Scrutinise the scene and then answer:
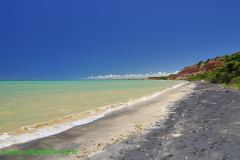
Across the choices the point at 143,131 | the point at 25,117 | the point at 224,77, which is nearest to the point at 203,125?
the point at 143,131

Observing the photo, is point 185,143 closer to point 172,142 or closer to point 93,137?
point 172,142

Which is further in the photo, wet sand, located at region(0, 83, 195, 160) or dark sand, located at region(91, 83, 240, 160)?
wet sand, located at region(0, 83, 195, 160)

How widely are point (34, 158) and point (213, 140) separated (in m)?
6.14

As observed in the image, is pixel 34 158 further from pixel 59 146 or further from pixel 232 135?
pixel 232 135

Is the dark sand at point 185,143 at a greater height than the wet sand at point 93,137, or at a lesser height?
lesser

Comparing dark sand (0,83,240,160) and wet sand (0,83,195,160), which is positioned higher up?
wet sand (0,83,195,160)

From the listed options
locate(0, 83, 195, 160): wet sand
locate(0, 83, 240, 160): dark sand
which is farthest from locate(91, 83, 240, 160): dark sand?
locate(0, 83, 195, 160): wet sand

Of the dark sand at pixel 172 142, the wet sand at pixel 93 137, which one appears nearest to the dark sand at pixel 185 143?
the dark sand at pixel 172 142

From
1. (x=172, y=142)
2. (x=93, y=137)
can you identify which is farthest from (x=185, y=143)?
(x=93, y=137)

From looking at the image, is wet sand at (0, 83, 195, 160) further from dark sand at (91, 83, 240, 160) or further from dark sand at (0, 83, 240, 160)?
dark sand at (91, 83, 240, 160)

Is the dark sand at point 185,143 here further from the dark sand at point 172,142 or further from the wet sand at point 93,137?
the wet sand at point 93,137

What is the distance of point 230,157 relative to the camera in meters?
9.84

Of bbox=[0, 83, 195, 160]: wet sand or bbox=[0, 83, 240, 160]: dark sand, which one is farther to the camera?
bbox=[0, 83, 195, 160]: wet sand

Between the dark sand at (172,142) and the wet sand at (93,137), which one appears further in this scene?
the wet sand at (93,137)
